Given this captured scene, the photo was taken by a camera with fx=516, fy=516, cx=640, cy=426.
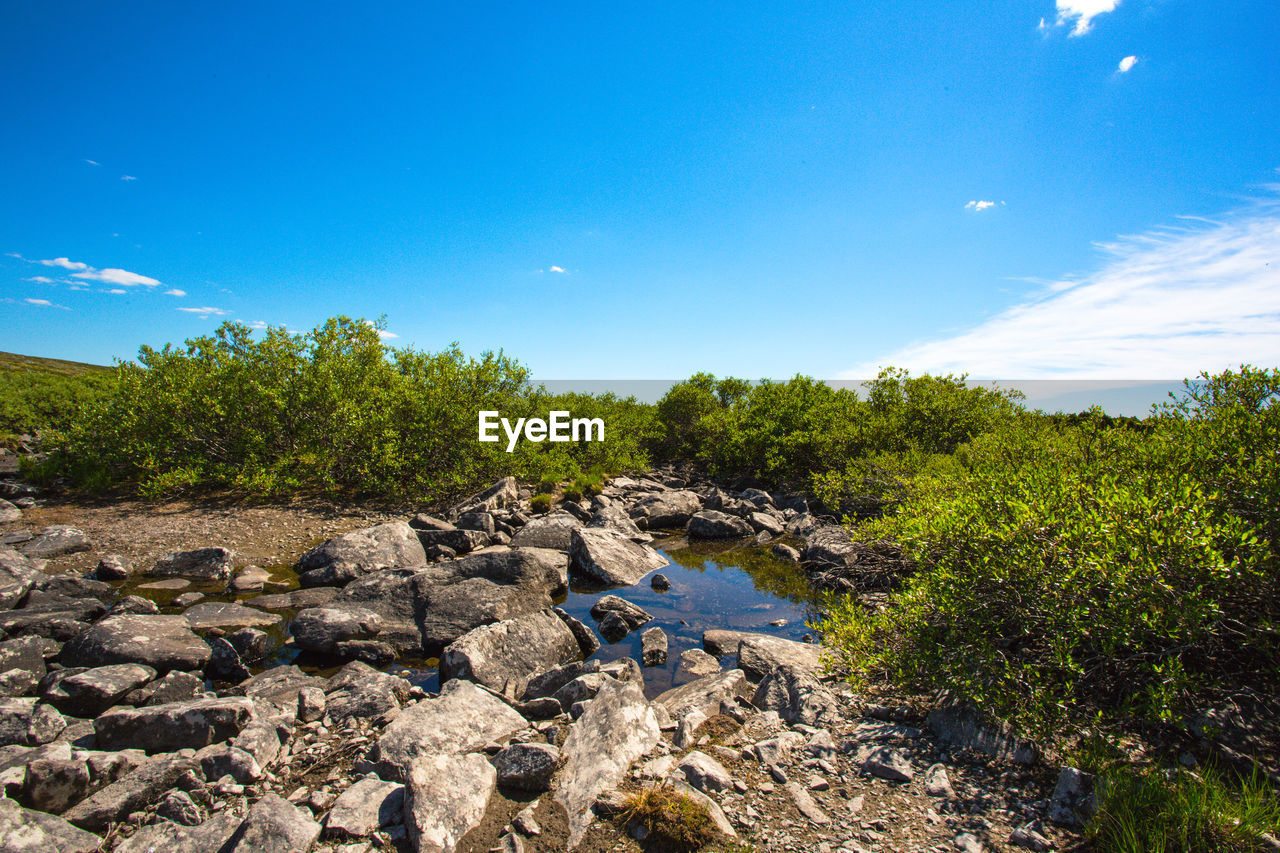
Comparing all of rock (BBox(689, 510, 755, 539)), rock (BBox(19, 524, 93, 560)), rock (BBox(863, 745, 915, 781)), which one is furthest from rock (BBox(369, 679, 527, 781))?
rock (BBox(19, 524, 93, 560))

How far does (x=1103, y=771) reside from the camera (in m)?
4.21

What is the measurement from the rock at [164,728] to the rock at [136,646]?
200cm

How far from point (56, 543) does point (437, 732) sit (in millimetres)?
12647

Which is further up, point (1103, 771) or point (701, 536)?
point (1103, 771)

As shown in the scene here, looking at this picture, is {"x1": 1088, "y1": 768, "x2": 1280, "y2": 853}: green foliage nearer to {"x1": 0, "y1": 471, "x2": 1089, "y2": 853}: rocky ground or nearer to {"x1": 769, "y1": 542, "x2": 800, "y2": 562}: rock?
{"x1": 0, "y1": 471, "x2": 1089, "y2": 853}: rocky ground

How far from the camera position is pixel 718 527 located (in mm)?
16375

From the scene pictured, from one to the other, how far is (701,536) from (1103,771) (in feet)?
40.8

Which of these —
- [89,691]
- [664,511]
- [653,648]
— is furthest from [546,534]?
[89,691]

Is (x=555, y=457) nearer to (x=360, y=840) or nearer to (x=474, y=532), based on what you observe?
(x=474, y=532)

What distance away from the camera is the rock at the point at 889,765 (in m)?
4.69

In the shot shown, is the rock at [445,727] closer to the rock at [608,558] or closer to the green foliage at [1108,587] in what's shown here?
the green foliage at [1108,587]

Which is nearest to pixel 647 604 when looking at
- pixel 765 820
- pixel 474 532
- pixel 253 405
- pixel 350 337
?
pixel 474 532

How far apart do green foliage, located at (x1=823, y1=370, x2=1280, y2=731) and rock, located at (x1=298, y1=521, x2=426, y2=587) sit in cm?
967

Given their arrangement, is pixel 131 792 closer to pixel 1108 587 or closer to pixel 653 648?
pixel 653 648
